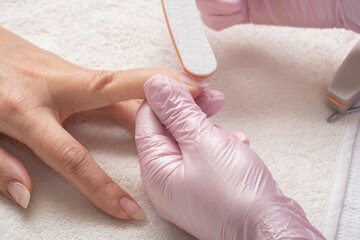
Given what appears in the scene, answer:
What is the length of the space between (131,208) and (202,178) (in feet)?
0.64

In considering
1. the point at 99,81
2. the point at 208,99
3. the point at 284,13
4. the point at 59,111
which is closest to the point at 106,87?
the point at 99,81

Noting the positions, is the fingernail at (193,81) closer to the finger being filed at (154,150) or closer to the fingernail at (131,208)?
the finger being filed at (154,150)

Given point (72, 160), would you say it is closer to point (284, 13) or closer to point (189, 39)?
point (189, 39)

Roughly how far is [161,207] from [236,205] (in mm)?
184

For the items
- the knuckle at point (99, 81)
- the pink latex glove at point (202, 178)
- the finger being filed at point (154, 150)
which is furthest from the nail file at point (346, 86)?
the knuckle at point (99, 81)

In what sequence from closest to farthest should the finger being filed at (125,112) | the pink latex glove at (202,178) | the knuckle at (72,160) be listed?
the pink latex glove at (202,178) → the knuckle at (72,160) → the finger being filed at (125,112)

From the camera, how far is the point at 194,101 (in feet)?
3.09

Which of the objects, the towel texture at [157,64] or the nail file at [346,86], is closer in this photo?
the towel texture at [157,64]

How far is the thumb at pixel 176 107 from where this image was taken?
34.3 inches

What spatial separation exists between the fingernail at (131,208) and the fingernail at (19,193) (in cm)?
21

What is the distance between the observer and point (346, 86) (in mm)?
1118

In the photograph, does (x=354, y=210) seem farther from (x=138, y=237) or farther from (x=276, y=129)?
(x=138, y=237)

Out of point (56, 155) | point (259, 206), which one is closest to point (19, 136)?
point (56, 155)

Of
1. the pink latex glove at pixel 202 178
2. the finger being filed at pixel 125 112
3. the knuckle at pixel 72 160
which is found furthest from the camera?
the finger being filed at pixel 125 112
